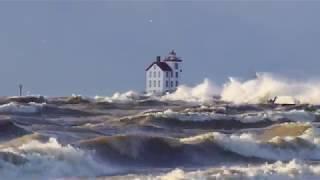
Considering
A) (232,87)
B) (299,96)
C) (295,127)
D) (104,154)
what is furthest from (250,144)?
(232,87)

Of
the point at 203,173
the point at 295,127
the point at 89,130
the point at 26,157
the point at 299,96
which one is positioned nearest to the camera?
the point at 203,173

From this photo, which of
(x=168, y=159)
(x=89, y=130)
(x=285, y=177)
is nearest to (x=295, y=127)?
(x=89, y=130)

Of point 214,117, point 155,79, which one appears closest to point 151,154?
point 214,117

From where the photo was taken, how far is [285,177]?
51.6ft

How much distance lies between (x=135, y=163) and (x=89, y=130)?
815 centimetres

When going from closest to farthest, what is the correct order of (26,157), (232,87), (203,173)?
(203,173)
(26,157)
(232,87)

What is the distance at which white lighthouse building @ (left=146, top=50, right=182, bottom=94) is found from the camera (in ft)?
264

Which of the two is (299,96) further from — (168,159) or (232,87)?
(168,159)

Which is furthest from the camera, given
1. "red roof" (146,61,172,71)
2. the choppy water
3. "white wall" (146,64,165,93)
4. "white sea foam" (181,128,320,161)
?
"white wall" (146,64,165,93)

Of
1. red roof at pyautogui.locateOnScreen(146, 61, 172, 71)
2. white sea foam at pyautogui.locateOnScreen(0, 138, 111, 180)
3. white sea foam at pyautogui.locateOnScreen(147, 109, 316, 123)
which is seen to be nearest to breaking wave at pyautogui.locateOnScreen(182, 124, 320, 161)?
white sea foam at pyautogui.locateOnScreen(0, 138, 111, 180)

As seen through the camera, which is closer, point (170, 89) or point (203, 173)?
point (203, 173)

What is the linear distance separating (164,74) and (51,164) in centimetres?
6392

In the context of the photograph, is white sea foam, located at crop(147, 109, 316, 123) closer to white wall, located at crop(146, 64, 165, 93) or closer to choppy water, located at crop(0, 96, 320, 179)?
choppy water, located at crop(0, 96, 320, 179)

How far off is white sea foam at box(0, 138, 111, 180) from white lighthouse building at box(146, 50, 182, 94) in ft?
202
